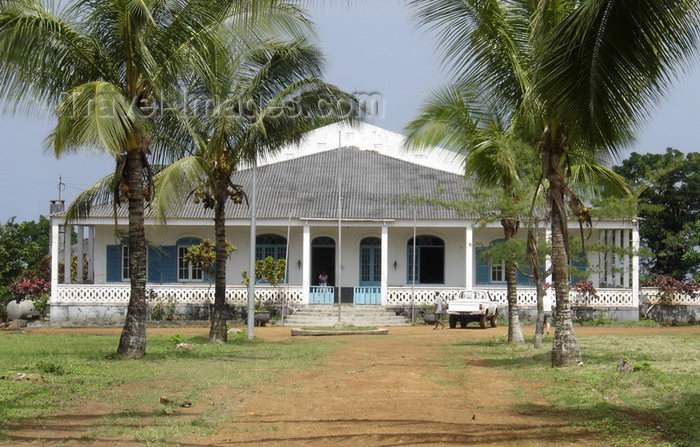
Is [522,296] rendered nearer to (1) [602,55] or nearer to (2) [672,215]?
(2) [672,215]

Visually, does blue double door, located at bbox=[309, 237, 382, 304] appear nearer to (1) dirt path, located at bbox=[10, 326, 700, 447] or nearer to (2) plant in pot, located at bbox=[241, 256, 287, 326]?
(2) plant in pot, located at bbox=[241, 256, 287, 326]

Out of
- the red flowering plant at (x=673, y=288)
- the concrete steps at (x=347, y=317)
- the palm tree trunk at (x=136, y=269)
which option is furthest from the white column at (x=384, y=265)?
the palm tree trunk at (x=136, y=269)

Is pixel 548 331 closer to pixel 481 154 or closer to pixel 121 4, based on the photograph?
pixel 481 154

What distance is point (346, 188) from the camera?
33594mm

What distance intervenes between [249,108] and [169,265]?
52.2 ft

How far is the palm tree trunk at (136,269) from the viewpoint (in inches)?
576

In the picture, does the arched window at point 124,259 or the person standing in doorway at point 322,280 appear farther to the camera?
the arched window at point 124,259

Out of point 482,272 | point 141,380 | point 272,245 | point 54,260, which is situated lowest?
point 141,380

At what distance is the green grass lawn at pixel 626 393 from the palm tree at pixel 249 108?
6757 millimetres

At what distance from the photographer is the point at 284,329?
27109 millimetres

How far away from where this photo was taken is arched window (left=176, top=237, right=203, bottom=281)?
1297 inches

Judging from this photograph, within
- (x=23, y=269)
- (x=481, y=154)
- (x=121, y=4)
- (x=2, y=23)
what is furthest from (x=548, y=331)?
(x=23, y=269)

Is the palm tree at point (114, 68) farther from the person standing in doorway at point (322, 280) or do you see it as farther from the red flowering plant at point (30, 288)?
the red flowering plant at point (30, 288)

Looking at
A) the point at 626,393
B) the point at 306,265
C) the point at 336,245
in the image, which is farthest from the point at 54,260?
the point at 626,393
